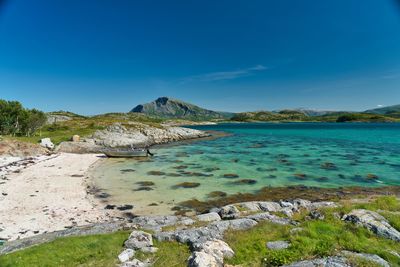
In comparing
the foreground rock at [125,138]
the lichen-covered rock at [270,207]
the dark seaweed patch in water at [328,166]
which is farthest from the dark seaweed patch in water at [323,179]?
the foreground rock at [125,138]

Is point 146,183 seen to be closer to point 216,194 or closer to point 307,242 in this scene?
point 216,194

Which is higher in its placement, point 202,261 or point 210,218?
point 202,261

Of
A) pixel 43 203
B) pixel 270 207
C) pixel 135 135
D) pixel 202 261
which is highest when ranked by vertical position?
pixel 135 135

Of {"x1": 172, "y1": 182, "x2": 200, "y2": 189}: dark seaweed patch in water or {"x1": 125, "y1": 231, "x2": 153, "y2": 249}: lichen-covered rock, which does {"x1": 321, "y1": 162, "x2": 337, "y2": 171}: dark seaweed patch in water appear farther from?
{"x1": 125, "y1": 231, "x2": 153, "y2": 249}: lichen-covered rock

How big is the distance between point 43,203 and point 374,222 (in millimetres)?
24438

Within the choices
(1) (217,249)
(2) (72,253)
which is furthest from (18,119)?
(1) (217,249)

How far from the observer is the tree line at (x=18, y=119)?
61688 mm

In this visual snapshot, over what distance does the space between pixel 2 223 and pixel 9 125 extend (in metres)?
58.9

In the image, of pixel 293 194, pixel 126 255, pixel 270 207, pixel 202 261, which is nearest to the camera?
pixel 202 261

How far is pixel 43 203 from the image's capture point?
21141mm

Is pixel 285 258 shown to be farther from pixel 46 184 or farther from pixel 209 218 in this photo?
pixel 46 184

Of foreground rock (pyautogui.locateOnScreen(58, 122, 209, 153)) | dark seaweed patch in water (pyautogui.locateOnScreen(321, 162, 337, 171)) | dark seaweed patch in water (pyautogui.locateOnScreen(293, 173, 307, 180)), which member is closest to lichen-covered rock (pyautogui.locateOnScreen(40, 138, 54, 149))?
foreground rock (pyautogui.locateOnScreen(58, 122, 209, 153))

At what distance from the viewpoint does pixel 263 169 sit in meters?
36.5

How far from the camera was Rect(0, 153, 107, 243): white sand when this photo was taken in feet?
54.4
